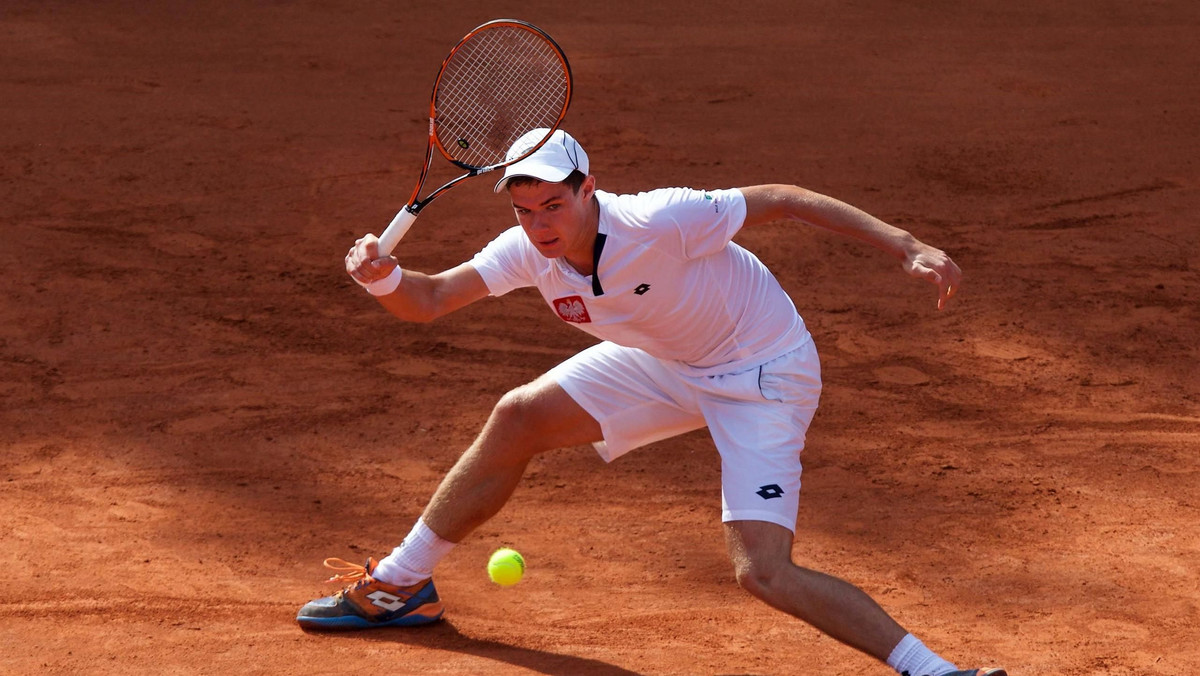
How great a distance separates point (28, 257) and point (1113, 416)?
572 centimetres

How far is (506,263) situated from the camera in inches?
166

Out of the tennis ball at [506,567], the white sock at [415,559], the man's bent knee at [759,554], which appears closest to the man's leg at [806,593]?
the man's bent knee at [759,554]

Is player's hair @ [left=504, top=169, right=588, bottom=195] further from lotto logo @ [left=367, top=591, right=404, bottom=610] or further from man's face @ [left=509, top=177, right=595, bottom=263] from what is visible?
lotto logo @ [left=367, top=591, right=404, bottom=610]

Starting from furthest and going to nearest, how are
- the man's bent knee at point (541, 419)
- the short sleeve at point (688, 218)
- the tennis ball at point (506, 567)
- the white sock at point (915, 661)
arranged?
the tennis ball at point (506, 567)
the man's bent knee at point (541, 419)
the short sleeve at point (688, 218)
the white sock at point (915, 661)

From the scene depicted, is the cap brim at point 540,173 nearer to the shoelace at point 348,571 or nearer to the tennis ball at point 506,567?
the tennis ball at point 506,567

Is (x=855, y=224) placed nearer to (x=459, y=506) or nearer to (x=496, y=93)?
(x=496, y=93)

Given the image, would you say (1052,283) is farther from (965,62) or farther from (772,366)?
(772,366)

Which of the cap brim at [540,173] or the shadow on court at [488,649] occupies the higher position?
the cap brim at [540,173]

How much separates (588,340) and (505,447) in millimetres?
2487

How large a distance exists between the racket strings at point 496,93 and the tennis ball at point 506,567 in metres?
1.35

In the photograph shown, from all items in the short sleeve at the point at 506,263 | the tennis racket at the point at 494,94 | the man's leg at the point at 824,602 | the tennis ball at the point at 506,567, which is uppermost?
the tennis racket at the point at 494,94

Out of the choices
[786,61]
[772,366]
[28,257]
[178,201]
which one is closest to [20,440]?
[28,257]

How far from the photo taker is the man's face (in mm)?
3836

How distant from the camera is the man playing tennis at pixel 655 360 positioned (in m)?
3.77
